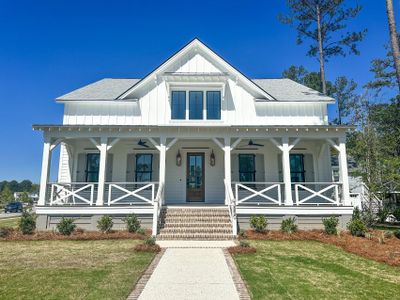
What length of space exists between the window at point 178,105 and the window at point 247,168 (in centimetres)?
396

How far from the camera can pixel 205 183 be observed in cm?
1461

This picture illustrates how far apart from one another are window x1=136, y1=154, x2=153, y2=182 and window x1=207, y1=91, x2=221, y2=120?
3979mm

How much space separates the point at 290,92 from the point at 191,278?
13.4 meters

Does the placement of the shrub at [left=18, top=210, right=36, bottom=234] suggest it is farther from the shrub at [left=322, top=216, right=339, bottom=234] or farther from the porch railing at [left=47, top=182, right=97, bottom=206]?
the shrub at [left=322, top=216, right=339, bottom=234]

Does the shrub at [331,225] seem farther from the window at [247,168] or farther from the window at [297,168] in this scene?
the window at [247,168]

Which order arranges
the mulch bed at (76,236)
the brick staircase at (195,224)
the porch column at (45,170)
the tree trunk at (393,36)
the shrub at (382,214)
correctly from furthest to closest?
the shrub at (382,214) < the porch column at (45,170) < the tree trunk at (393,36) < the brick staircase at (195,224) < the mulch bed at (76,236)

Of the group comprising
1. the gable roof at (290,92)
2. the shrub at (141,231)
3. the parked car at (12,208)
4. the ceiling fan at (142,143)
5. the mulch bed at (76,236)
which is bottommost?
the parked car at (12,208)

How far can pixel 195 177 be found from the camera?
14.7m

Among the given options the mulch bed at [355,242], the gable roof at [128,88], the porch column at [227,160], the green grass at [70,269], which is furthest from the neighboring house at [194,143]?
the green grass at [70,269]

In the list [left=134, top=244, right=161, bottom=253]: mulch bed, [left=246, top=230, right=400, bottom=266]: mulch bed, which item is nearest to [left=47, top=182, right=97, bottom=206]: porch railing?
[left=134, top=244, right=161, bottom=253]: mulch bed

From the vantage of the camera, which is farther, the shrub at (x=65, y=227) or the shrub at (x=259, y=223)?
the shrub at (x=259, y=223)

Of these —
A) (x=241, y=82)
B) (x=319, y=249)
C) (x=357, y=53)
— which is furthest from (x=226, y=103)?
(x=357, y=53)

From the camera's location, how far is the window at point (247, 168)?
14617 mm

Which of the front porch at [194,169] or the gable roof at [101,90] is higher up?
the gable roof at [101,90]
